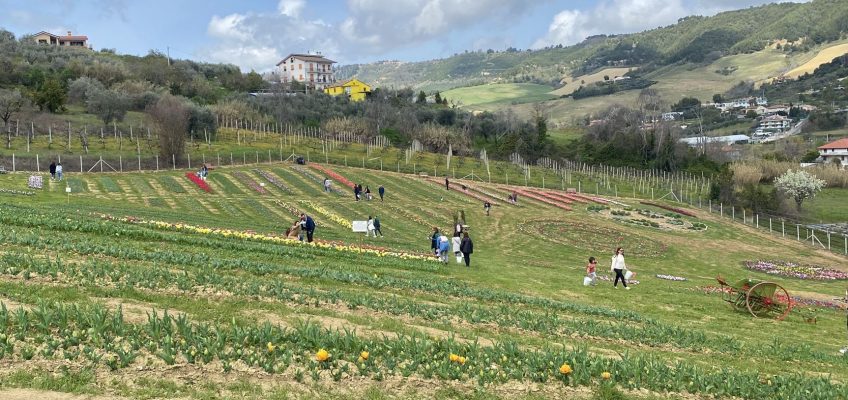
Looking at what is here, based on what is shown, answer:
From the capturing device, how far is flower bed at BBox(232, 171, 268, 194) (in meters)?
53.9

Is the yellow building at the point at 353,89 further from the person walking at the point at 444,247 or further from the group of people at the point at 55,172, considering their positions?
the person walking at the point at 444,247

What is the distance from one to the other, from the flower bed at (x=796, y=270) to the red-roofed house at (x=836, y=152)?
328 ft

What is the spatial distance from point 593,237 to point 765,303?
81.8ft

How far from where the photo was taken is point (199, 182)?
5394cm

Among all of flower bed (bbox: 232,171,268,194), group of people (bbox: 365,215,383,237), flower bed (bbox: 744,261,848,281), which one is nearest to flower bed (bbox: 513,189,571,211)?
flower bed (bbox: 744,261,848,281)

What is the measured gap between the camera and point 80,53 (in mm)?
147500

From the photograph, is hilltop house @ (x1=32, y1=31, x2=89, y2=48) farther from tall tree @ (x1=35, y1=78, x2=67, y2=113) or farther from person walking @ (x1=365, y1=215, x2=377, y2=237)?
person walking @ (x1=365, y1=215, x2=377, y2=237)

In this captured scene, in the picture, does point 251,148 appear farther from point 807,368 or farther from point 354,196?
point 807,368

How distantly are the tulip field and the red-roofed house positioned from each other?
358 feet

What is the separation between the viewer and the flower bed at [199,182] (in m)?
51.6

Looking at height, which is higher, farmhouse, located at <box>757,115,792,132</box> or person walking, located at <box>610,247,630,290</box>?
farmhouse, located at <box>757,115,792,132</box>

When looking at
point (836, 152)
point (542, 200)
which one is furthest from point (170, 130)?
point (836, 152)

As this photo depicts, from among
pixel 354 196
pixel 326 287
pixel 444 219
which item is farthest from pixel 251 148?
pixel 326 287

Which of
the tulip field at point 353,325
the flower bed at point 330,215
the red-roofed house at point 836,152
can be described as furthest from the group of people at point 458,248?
the red-roofed house at point 836,152
